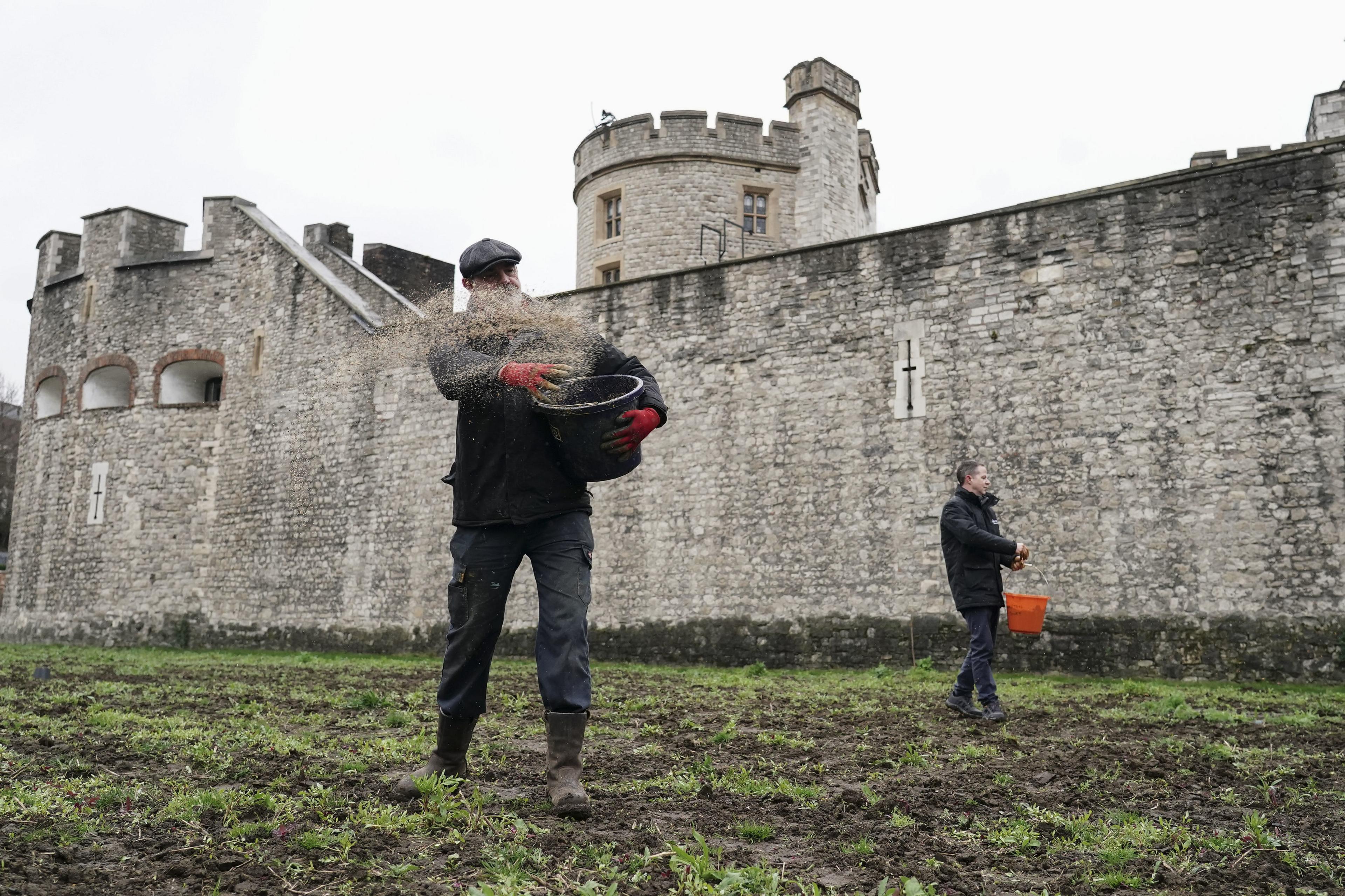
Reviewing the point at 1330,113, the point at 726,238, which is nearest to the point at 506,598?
the point at 1330,113

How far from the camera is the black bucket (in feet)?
13.2

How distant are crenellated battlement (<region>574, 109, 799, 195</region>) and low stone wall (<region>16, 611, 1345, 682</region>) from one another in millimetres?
13521

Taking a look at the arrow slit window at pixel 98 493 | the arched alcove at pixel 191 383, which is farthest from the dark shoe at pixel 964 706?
the arrow slit window at pixel 98 493

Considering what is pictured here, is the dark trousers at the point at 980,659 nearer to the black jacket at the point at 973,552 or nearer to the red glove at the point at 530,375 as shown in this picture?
the black jacket at the point at 973,552

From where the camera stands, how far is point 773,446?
44.9ft

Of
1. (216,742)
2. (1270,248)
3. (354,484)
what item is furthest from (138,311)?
(1270,248)

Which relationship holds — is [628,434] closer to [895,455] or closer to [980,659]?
[980,659]

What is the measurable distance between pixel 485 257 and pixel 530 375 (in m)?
0.76

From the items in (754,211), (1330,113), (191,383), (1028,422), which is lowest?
(1028,422)

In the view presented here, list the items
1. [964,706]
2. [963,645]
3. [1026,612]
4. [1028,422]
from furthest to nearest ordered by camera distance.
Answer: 1. [1028,422]
2. [963,645]
3. [1026,612]
4. [964,706]

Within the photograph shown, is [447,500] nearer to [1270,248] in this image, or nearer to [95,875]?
[1270,248]

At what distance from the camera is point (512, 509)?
4086mm

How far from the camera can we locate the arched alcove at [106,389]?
68.9 feet

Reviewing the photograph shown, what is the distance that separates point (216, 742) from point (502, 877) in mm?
3091
